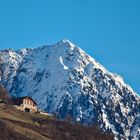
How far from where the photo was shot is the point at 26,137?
199 m

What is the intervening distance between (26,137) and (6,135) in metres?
7.65

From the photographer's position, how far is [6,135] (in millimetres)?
193000
